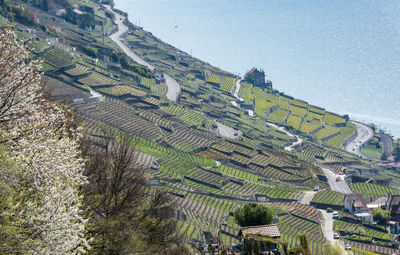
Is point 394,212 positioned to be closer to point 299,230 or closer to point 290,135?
point 299,230

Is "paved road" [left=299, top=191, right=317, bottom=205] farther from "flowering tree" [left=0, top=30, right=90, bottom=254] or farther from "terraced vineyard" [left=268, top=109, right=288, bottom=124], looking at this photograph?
"flowering tree" [left=0, top=30, right=90, bottom=254]

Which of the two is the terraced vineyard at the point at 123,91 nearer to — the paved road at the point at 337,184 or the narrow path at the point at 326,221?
the narrow path at the point at 326,221

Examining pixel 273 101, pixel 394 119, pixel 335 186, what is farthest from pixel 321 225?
pixel 394 119

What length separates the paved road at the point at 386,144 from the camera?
482 feet

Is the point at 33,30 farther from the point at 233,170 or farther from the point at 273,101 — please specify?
the point at 273,101

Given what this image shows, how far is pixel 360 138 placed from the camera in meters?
153

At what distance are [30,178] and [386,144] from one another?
14933 centimetres

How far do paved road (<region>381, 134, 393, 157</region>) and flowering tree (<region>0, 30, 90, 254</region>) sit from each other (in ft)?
451

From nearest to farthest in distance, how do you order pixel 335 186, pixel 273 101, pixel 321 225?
pixel 321 225 < pixel 335 186 < pixel 273 101

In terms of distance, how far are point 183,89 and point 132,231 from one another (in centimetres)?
10841

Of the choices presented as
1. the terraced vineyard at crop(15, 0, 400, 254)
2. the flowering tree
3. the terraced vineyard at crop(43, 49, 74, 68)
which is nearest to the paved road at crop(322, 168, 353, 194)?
the terraced vineyard at crop(15, 0, 400, 254)

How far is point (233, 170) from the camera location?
86.9m

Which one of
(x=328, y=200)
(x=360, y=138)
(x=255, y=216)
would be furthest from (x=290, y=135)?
(x=255, y=216)

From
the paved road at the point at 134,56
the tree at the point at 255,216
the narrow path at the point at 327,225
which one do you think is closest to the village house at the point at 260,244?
the tree at the point at 255,216
